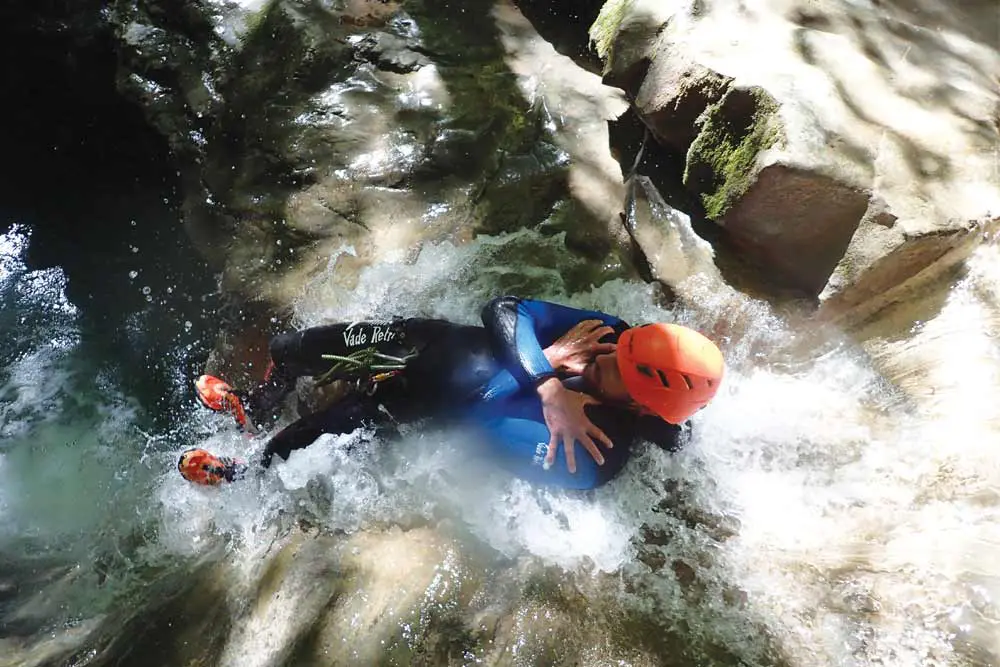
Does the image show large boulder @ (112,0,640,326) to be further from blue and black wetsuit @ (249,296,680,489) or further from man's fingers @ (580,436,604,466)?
man's fingers @ (580,436,604,466)

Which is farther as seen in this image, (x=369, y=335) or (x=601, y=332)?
(x=369, y=335)

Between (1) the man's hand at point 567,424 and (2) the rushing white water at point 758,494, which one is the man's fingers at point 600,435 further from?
(2) the rushing white water at point 758,494

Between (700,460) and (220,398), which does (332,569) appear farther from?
(700,460)

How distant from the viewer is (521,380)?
104 inches

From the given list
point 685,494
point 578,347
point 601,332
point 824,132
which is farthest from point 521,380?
point 824,132

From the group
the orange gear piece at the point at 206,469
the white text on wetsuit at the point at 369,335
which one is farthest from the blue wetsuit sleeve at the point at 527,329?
the orange gear piece at the point at 206,469

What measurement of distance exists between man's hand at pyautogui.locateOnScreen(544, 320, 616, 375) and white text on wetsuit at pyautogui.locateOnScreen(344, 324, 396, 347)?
0.78m

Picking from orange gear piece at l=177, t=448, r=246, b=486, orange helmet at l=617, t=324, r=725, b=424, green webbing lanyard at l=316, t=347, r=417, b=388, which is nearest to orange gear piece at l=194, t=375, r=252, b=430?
orange gear piece at l=177, t=448, r=246, b=486

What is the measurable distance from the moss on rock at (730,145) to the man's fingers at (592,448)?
68.7 inches

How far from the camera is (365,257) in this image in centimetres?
382

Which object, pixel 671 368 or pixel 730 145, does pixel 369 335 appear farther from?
pixel 730 145

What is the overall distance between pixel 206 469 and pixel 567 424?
1927 mm

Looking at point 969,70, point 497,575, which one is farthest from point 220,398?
point 969,70

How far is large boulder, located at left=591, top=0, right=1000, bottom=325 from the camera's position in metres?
3.17
